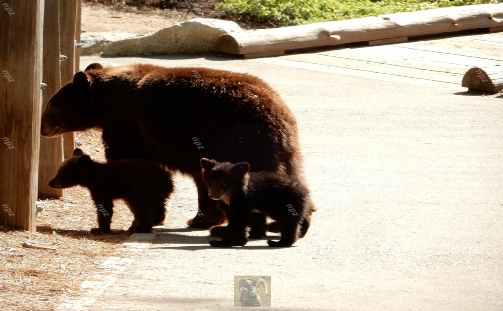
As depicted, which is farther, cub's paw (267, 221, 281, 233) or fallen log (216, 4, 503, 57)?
fallen log (216, 4, 503, 57)

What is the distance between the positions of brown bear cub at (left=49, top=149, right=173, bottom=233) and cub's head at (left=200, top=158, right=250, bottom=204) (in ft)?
3.32

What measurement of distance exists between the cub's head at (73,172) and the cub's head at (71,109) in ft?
1.56

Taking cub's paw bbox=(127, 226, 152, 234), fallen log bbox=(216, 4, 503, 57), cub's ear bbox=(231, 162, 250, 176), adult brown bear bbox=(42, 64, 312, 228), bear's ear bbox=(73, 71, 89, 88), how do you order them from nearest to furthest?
cub's ear bbox=(231, 162, 250, 176)
adult brown bear bbox=(42, 64, 312, 228)
cub's paw bbox=(127, 226, 152, 234)
bear's ear bbox=(73, 71, 89, 88)
fallen log bbox=(216, 4, 503, 57)

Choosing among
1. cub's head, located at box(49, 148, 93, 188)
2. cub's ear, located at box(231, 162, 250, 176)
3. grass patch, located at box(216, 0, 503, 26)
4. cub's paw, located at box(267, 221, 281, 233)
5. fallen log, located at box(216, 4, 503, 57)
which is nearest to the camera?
cub's ear, located at box(231, 162, 250, 176)

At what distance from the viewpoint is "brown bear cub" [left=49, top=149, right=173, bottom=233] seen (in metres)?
10.2

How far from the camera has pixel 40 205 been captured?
36.4ft

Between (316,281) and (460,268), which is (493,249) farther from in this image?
(316,281)

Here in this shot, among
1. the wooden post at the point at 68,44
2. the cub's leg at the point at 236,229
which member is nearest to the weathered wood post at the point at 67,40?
the wooden post at the point at 68,44

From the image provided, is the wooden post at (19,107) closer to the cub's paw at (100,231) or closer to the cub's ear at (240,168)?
the cub's paw at (100,231)

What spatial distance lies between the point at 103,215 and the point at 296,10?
478 inches

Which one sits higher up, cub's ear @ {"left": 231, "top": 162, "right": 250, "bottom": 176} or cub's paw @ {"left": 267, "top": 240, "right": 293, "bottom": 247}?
cub's ear @ {"left": 231, "top": 162, "right": 250, "bottom": 176}

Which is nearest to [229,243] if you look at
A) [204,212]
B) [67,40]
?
[204,212]

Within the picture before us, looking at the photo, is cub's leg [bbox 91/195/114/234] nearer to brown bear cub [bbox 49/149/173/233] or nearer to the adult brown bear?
brown bear cub [bbox 49/149/173/233]

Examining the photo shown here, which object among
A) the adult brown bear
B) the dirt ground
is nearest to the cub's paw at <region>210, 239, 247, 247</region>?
the adult brown bear
